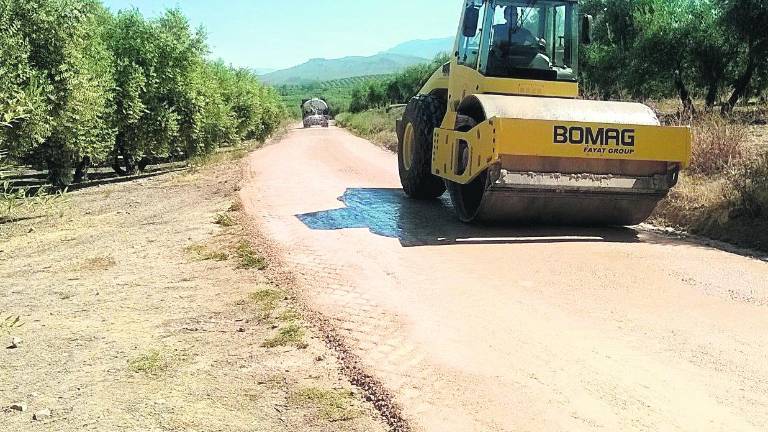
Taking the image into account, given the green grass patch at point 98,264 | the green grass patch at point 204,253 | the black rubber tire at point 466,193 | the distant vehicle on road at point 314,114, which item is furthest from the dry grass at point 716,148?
the distant vehicle on road at point 314,114

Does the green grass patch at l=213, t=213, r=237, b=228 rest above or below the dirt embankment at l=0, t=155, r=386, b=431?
above

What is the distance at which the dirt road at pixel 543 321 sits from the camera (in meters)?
3.62

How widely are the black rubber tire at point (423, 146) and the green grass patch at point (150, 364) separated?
6.51 m

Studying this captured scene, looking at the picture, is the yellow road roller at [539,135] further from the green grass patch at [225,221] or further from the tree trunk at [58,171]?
the tree trunk at [58,171]

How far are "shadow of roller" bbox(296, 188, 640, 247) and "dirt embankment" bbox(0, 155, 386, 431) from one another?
156 centimetres

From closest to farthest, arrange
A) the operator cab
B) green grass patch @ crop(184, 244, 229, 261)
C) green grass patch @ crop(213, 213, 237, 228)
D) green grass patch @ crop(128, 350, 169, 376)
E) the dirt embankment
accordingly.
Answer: the dirt embankment
green grass patch @ crop(128, 350, 169, 376)
green grass patch @ crop(184, 244, 229, 261)
the operator cab
green grass patch @ crop(213, 213, 237, 228)

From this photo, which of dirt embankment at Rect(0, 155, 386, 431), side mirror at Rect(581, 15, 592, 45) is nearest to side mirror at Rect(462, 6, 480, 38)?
side mirror at Rect(581, 15, 592, 45)

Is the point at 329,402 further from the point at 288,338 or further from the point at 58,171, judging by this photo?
the point at 58,171

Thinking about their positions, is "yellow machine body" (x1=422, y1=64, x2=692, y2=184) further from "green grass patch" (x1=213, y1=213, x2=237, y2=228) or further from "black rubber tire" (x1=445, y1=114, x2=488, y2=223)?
"green grass patch" (x1=213, y1=213, x2=237, y2=228)

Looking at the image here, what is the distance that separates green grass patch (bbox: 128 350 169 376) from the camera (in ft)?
14.1

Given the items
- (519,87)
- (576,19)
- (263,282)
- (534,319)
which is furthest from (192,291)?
(576,19)

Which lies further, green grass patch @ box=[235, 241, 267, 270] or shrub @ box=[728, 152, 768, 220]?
shrub @ box=[728, 152, 768, 220]

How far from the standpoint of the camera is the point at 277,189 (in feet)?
42.0

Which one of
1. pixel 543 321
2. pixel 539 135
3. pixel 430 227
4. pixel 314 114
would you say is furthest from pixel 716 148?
pixel 314 114
